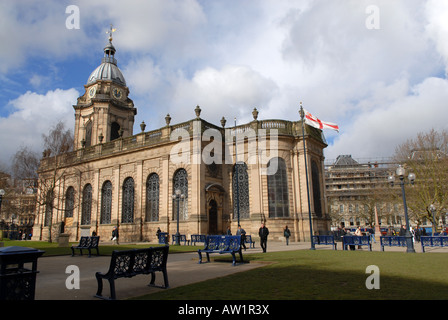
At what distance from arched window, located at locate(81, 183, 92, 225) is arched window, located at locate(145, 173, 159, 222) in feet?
33.4

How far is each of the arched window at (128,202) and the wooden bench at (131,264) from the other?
2842 centimetres

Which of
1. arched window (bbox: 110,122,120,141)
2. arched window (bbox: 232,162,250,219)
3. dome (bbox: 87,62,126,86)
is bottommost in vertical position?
arched window (bbox: 232,162,250,219)

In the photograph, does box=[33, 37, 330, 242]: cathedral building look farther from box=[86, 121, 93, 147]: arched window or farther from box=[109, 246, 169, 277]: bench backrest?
box=[109, 246, 169, 277]: bench backrest

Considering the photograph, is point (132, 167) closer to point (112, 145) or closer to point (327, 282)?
point (112, 145)

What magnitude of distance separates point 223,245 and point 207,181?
1892 centimetres

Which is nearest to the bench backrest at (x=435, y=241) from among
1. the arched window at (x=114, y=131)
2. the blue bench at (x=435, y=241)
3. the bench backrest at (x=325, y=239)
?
the blue bench at (x=435, y=241)

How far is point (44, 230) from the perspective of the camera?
1704 inches

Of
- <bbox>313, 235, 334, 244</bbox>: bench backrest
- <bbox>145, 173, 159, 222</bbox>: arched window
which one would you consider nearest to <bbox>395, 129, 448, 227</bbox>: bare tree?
<bbox>313, 235, 334, 244</bbox>: bench backrest

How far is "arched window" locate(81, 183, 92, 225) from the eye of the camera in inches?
1570

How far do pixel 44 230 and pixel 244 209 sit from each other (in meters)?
28.7

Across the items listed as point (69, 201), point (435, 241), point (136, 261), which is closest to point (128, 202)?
point (69, 201)

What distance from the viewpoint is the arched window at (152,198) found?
33500mm

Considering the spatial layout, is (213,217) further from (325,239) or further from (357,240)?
(357,240)

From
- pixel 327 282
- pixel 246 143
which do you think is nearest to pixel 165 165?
pixel 246 143
